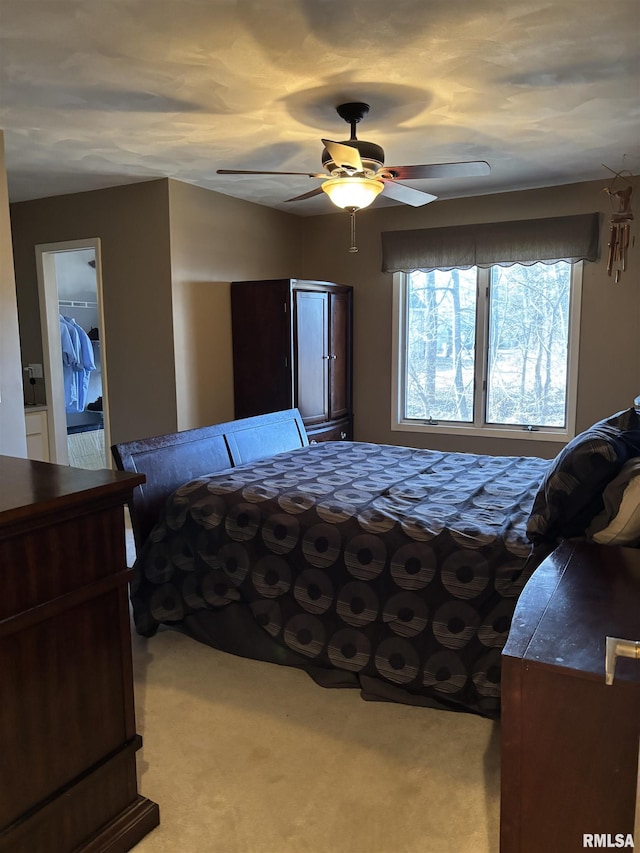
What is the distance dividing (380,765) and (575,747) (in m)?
1.02

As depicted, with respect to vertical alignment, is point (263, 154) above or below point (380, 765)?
above

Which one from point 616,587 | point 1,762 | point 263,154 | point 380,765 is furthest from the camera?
point 263,154

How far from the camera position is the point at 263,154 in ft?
12.2

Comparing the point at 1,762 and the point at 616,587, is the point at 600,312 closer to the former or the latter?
the point at 616,587

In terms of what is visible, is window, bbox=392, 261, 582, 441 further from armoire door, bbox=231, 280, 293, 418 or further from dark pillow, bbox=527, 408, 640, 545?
dark pillow, bbox=527, 408, 640, 545

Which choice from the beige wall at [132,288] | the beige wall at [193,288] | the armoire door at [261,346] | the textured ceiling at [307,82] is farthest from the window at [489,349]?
the beige wall at [132,288]

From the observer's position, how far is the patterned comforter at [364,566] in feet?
7.38

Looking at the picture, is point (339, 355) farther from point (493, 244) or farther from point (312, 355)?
point (493, 244)

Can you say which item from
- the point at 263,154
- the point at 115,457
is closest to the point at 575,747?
the point at 115,457

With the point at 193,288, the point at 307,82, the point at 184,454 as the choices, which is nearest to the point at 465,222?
the point at 193,288

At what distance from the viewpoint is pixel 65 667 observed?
1.53m

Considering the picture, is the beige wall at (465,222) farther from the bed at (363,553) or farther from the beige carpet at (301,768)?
the beige carpet at (301,768)

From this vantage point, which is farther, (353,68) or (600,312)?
(600,312)

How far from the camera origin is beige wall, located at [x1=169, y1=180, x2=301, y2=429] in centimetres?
446
